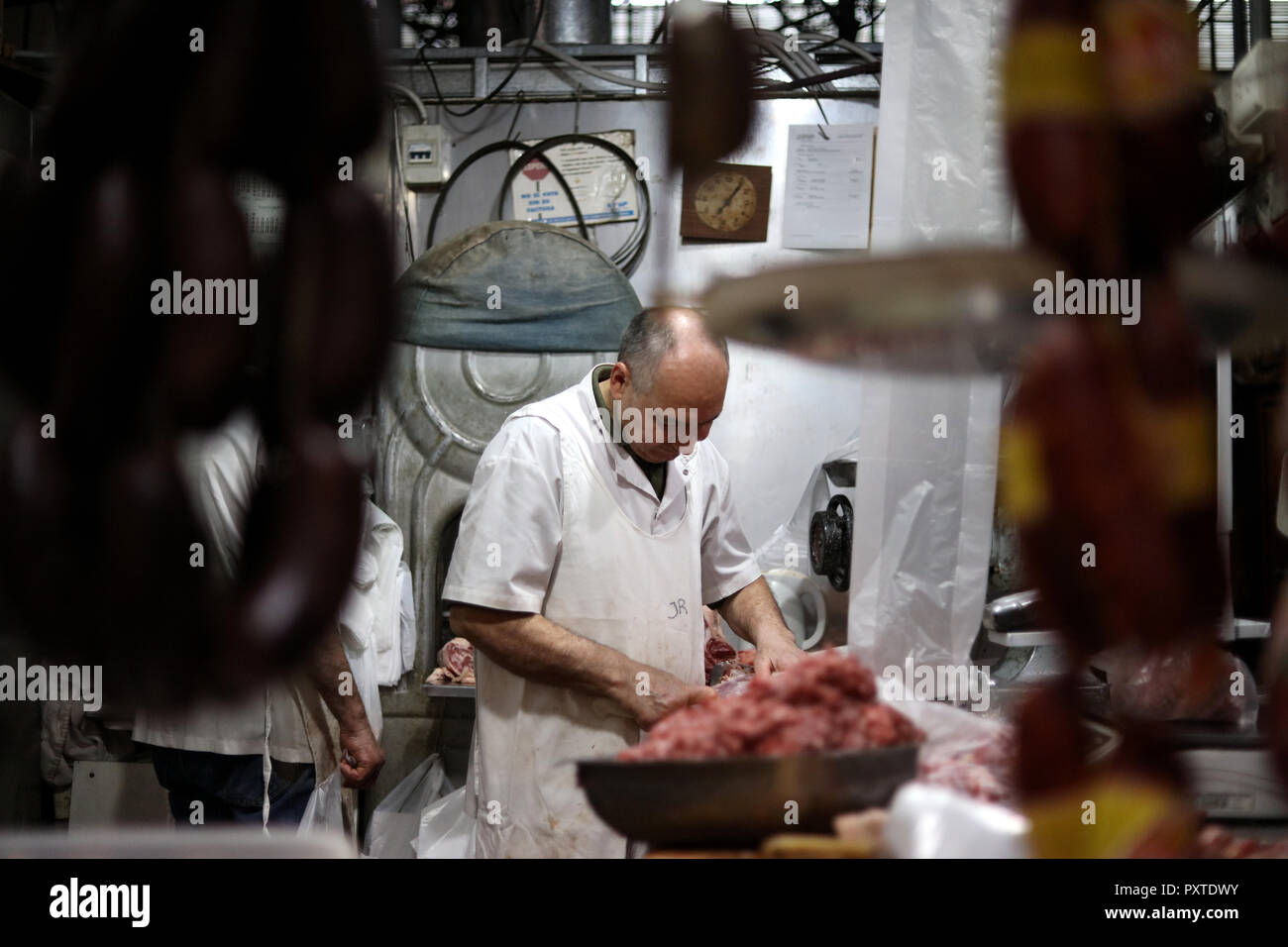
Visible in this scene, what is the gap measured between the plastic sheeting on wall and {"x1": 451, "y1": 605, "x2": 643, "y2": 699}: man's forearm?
1.07 metres

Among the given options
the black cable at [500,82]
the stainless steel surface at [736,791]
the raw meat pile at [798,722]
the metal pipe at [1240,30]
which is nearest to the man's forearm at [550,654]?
the raw meat pile at [798,722]

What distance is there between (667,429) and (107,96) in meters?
2.55

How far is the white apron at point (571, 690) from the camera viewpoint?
3207 millimetres

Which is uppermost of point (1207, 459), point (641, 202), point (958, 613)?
point (641, 202)

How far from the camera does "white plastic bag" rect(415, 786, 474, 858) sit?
385 centimetres

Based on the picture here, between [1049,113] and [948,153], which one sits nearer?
[1049,113]

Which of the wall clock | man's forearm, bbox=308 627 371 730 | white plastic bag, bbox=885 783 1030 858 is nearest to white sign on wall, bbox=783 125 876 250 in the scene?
the wall clock

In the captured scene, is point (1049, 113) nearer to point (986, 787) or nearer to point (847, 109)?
point (986, 787)

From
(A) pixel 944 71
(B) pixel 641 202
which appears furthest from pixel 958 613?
(B) pixel 641 202

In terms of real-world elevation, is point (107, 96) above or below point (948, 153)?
below

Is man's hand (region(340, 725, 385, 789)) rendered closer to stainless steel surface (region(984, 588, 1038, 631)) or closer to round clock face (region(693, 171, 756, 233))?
stainless steel surface (region(984, 588, 1038, 631))

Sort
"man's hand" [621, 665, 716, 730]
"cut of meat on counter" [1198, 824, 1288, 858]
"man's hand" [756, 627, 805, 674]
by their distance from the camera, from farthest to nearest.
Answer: "man's hand" [756, 627, 805, 674] < "man's hand" [621, 665, 716, 730] < "cut of meat on counter" [1198, 824, 1288, 858]

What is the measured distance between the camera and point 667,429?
3.29 m
